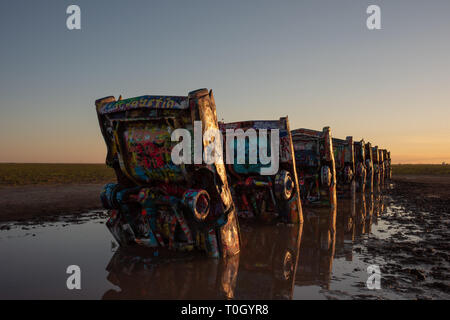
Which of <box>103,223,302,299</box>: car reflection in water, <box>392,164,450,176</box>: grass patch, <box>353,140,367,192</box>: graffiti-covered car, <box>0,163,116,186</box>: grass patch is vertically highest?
<box>353,140,367,192</box>: graffiti-covered car

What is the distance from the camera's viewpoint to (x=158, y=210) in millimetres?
4586

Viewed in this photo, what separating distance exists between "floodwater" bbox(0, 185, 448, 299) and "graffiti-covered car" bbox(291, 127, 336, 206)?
2783 millimetres

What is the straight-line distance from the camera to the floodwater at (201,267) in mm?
3395

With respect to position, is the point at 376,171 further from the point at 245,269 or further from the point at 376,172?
the point at 245,269

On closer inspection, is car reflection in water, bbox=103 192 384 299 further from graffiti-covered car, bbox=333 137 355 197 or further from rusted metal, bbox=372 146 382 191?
rusted metal, bbox=372 146 382 191

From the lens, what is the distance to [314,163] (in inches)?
366

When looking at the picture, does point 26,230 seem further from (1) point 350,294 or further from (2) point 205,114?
(1) point 350,294

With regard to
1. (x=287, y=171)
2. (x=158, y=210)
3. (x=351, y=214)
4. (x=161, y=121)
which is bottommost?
(x=351, y=214)

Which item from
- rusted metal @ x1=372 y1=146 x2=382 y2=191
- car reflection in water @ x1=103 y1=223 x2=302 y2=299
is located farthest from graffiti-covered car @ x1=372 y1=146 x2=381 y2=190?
car reflection in water @ x1=103 y1=223 x2=302 y2=299

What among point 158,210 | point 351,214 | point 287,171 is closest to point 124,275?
point 158,210

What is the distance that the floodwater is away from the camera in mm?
3395

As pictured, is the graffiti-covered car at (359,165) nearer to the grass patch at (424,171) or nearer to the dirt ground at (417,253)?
the dirt ground at (417,253)
